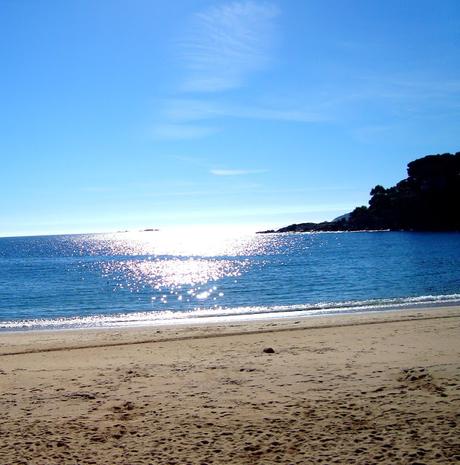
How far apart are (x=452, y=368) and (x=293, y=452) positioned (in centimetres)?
656

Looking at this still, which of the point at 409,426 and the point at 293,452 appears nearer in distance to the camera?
the point at 293,452

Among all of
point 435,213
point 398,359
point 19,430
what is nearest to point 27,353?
point 19,430

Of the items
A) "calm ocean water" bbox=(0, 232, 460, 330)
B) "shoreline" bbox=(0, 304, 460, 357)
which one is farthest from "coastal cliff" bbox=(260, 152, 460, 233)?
"shoreline" bbox=(0, 304, 460, 357)

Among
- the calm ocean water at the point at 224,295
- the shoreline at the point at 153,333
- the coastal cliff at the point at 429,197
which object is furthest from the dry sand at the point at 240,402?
the coastal cliff at the point at 429,197

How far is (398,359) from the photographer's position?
13.5 meters

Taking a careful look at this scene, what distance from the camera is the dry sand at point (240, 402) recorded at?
7613 mm

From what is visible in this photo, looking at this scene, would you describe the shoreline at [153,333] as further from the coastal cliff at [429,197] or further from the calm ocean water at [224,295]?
the coastal cliff at [429,197]

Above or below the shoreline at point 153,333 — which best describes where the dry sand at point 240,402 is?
above

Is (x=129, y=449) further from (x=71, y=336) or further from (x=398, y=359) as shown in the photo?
(x=71, y=336)

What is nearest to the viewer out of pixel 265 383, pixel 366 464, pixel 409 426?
pixel 366 464

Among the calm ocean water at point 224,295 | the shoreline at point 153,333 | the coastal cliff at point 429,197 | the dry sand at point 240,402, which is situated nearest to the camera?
the dry sand at point 240,402

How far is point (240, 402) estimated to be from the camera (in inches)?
398

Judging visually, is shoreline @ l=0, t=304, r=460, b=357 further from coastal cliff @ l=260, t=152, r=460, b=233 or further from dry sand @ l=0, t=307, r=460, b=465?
coastal cliff @ l=260, t=152, r=460, b=233

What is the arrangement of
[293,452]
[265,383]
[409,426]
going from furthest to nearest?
1. [265,383]
2. [409,426]
3. [293,452]
